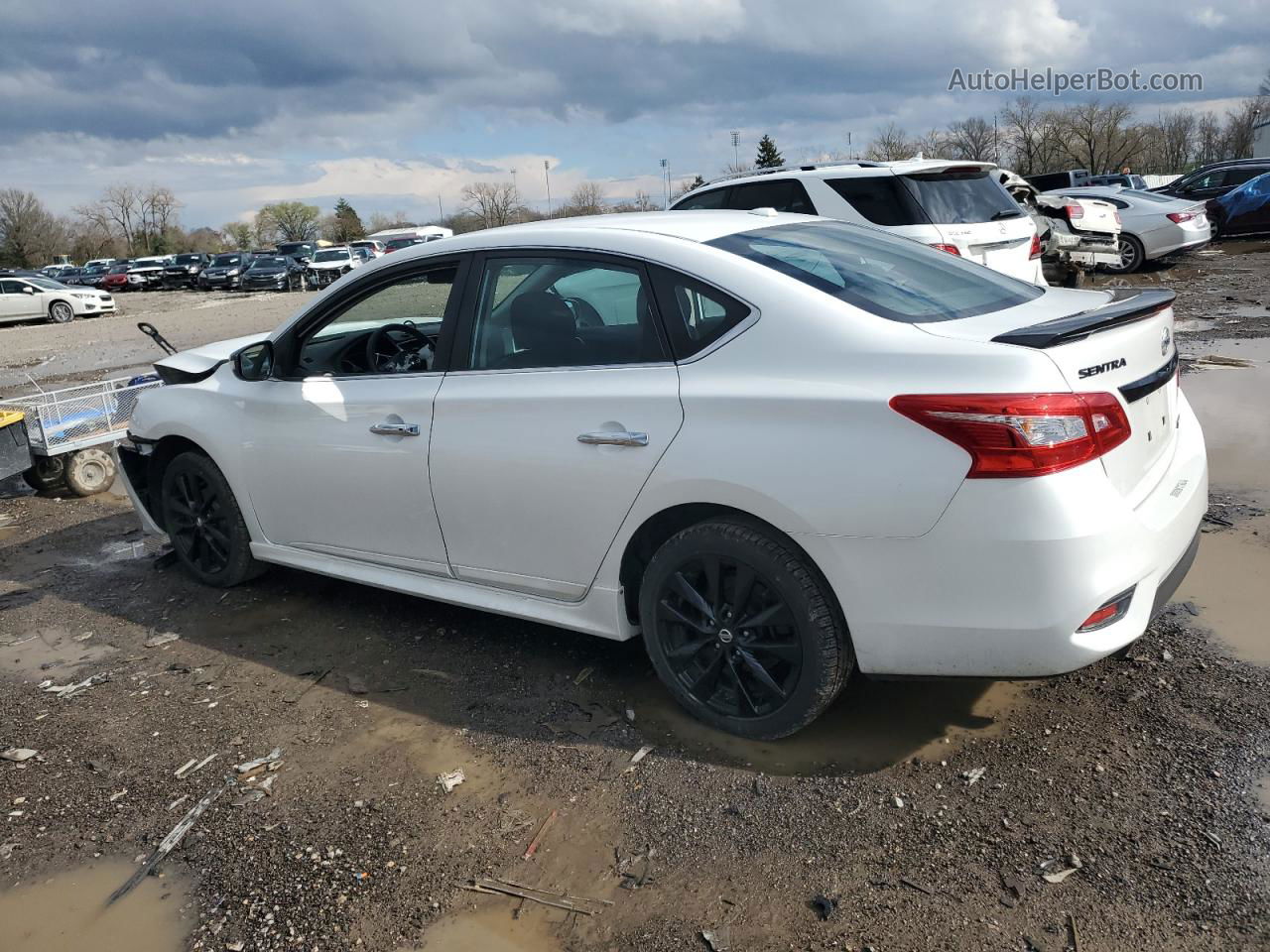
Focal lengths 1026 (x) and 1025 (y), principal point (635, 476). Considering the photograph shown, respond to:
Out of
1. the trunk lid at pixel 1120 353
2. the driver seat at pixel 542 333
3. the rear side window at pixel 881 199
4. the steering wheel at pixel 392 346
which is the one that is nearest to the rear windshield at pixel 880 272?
the trunk lid at pixel 1120 353

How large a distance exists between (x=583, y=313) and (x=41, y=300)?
31.1 metres

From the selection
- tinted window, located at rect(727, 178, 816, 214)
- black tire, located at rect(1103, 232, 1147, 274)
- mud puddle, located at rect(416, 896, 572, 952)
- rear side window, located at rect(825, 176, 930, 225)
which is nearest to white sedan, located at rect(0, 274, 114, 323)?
tinted window, located at rect(727, 178, 816, 214)

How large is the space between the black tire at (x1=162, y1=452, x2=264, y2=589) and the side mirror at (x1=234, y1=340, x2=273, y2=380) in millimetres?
535

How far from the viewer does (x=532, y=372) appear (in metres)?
3.73

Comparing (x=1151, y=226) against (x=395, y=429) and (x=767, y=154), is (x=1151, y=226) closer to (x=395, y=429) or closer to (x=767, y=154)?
(x=395, y=429)

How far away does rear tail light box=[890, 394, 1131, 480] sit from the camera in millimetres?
2754

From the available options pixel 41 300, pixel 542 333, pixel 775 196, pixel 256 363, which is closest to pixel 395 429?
pixel 542 333

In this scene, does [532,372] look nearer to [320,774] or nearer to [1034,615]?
[320,774]

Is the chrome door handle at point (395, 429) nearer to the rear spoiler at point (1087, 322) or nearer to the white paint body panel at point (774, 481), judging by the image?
the white paint body panel at point (774, 481)

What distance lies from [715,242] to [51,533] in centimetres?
542

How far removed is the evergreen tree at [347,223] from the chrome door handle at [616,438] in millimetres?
105295

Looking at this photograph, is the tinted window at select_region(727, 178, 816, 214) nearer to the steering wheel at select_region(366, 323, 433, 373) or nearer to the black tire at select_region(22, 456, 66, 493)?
the steering wheel at select_region(366, 323, 433, 373)

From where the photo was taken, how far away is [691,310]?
3.41m

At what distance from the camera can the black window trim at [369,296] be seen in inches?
159
